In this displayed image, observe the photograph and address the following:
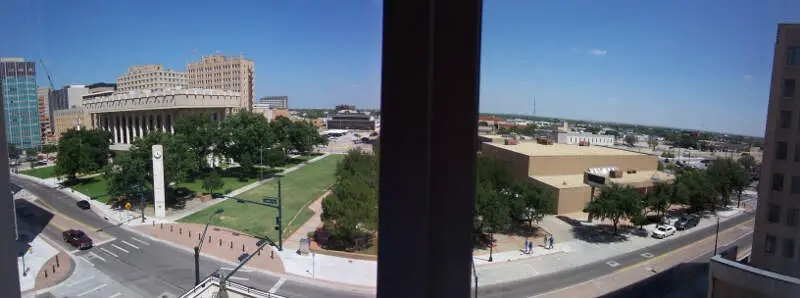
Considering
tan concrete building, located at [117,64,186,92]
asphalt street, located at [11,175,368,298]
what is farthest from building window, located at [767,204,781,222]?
tan concrete building, located at [117,64,186,92]

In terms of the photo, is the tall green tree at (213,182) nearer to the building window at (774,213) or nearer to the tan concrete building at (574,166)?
the tan concrete building at (574,166)

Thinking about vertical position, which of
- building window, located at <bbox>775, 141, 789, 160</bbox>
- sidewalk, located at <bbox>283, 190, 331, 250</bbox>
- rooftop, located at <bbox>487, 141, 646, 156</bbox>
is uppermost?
building window, located at <bbox>775, 141, 789, 160</bbox>

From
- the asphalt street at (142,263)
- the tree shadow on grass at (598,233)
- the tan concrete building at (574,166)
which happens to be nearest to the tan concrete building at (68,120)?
the asphalt street at (142,263)

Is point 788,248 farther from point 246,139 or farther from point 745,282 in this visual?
point 246,139

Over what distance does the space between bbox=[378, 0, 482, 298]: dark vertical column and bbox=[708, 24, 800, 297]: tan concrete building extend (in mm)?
596

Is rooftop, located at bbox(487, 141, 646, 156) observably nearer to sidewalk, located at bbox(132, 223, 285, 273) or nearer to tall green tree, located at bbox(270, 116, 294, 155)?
sidewalk, located at bbox(132, 223, 285, 273)

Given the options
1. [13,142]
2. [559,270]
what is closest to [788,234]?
[13,142]

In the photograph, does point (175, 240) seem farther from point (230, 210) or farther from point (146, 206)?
point (230, 210)

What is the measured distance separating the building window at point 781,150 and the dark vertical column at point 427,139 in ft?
2.08

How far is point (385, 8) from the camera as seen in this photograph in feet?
1.46

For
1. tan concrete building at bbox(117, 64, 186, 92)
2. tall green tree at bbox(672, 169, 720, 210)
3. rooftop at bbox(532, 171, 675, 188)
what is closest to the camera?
tall green tree at bbox(672, 169, 720, 210)

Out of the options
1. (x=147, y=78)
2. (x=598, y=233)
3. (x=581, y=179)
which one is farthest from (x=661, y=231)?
(x=147, y=78)

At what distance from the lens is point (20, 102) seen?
0.57 m

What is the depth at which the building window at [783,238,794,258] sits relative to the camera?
0.66 metres
